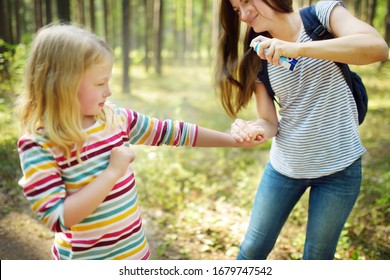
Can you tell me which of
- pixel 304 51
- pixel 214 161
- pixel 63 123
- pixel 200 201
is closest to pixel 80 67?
pixel 63 123

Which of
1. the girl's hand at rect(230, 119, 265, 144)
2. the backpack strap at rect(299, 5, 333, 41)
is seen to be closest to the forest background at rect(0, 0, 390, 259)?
the backpack strap at rect(299, 5, 333, 41)

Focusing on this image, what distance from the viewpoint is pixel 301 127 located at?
6.61ft

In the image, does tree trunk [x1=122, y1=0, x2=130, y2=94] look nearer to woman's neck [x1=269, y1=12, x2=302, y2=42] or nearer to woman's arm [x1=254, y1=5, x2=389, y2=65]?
woman's neck [x1=269, y1=12, x2=302, y2=42]

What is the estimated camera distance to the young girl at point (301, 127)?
6.33ft

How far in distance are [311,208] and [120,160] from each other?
1.10 metres

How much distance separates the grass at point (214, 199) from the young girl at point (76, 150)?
4.00 feet

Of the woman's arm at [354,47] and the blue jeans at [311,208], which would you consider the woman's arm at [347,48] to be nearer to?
the woman's arm at [354,47]

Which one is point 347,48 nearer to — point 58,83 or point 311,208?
point 311,208

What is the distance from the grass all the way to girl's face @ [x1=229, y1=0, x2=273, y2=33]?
2.43ft

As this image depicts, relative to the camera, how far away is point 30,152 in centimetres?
138

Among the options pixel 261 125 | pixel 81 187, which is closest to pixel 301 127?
pixel 261 125

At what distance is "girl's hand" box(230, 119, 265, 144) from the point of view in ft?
6.71

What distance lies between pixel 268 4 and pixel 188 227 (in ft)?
8.10

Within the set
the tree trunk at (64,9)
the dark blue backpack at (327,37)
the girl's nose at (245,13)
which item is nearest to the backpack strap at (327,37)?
the dark blue backpack at (327,37)
